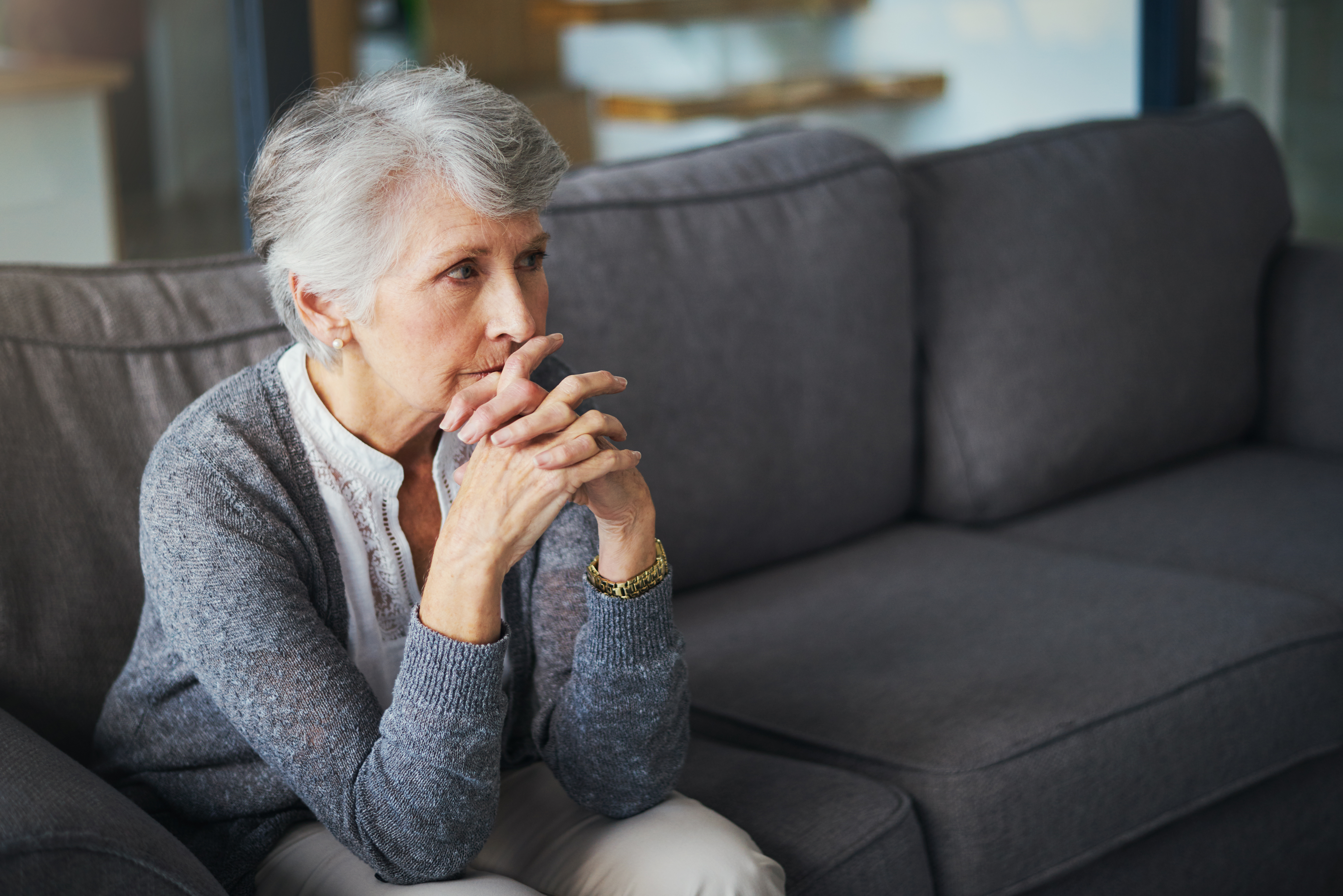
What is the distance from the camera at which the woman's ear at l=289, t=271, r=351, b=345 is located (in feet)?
3.56

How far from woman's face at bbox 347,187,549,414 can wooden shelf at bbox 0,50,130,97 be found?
41.4 inches

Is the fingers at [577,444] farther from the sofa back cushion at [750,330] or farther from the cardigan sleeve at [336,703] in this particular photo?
the sofa back cushion at [750,330]

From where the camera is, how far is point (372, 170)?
1.04 m

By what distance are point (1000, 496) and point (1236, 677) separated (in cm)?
56

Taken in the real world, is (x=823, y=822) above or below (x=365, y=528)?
below

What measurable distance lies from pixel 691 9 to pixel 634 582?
230cm

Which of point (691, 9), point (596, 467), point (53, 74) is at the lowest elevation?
point (596, 467)

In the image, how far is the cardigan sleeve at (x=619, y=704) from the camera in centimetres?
112

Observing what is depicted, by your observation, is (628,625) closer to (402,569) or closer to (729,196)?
(402,569)

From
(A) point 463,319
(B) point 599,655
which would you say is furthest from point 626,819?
(A) point 463,319

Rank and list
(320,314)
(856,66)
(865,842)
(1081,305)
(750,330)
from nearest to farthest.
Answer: (320,314)
(865,842)
(750,330)
(1081,305)
(856,66)

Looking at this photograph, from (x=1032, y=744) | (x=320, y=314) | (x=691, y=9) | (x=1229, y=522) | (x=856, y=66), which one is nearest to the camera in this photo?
(x=320, y=314)

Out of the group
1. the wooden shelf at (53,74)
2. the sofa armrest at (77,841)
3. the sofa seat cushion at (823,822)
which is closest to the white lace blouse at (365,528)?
the sofa armrest at (77,841)

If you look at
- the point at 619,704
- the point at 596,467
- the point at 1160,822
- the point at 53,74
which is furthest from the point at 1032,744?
the point at 53,74
